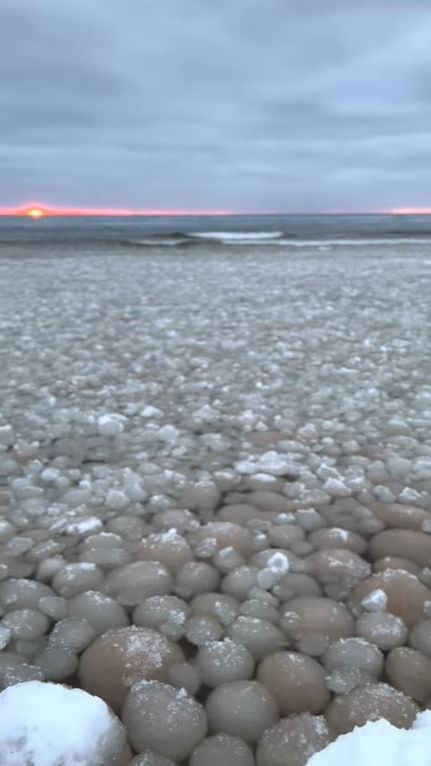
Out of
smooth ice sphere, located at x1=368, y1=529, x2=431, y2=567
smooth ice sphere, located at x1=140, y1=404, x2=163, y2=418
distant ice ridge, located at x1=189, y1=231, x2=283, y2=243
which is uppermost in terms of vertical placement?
distant ice ridge, located at x1=189, y1=231, x2=283, y2=243

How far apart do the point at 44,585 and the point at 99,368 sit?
11.7 feet

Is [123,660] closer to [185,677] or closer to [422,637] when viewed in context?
[185,677]

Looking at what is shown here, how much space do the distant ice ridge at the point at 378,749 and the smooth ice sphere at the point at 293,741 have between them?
145 mm

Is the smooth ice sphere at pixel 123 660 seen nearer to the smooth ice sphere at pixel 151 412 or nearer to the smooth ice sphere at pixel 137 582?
the smooth ice sphere at pixel 137 582

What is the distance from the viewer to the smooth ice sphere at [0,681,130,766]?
1727mm

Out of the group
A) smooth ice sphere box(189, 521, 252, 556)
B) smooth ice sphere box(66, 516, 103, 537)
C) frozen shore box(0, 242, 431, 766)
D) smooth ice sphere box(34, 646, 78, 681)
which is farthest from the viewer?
smooth ice sphere box(66, 516, 103, 537)

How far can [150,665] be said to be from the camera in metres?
2.11

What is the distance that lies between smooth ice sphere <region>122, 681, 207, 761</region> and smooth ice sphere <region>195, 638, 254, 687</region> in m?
0.13

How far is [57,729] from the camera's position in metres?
1.77

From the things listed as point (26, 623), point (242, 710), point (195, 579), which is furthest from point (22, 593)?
point (242, 710)

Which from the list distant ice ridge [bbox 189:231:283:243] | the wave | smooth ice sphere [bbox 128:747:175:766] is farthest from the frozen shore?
distant ice ridge [bbox 189:231:283:243]

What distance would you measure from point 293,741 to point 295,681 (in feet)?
0.78

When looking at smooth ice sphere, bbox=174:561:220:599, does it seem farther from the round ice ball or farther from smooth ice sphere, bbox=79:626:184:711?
the round ice ball

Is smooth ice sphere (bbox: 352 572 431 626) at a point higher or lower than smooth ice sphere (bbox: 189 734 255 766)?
higher
